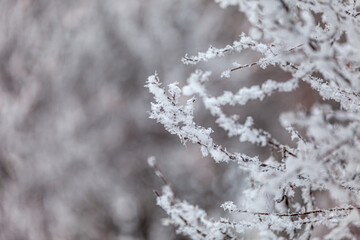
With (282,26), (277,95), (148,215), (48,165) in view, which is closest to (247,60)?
(277,95)

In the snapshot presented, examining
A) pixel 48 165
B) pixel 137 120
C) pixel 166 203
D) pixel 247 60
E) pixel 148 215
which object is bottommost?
pixel 166 203

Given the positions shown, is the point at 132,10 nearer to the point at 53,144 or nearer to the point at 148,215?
the point at 53,144

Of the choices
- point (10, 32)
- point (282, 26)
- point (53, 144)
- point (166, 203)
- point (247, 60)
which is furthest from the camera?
point (10, 32)

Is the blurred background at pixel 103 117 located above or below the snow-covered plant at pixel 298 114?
above

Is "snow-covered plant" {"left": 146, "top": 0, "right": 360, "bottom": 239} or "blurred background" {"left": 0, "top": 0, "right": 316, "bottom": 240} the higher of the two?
"blurred background" {"left": 0, "top": 0, "right": 316, "bottom": 240}

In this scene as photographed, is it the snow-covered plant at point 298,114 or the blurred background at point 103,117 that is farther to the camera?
the blurred background at point 103,117

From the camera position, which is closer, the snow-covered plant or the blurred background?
the snow-covered plant

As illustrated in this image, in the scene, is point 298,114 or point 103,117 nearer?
point 298,114

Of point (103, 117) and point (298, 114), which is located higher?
point (103, 117)
